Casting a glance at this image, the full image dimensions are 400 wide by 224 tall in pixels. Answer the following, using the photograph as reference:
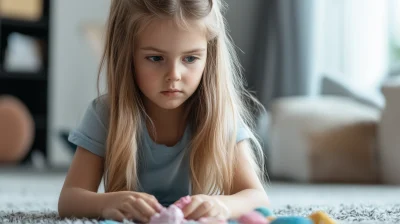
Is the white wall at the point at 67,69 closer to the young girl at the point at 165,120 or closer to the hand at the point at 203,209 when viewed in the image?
the young girl at the point at 165,120

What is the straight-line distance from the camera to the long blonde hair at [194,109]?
41.6 inches

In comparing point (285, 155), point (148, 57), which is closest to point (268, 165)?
point (285, 155)

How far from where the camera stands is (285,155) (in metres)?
2.70

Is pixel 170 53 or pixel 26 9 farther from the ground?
pixel 26 9

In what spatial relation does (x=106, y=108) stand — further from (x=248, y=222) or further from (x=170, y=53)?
(x=248, y=222)

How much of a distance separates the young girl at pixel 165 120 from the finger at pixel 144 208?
8 cm

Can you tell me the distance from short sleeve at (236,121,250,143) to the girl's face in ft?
0.43

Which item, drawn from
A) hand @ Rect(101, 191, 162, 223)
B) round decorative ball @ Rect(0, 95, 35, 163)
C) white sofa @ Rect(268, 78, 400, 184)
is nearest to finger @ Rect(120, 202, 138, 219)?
hand @ Rect(101, 191, 162, 223)

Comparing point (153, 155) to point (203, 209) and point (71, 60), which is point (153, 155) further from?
point (71, 60)

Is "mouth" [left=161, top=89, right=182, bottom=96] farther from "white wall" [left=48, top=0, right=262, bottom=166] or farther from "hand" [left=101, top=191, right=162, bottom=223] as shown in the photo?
"white wall" [left=48, top=0, right=262, bottom=166]

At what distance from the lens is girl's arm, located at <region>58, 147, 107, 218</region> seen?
→ 1.00 m

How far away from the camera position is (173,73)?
98 cm

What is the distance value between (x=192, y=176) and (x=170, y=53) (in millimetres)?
229

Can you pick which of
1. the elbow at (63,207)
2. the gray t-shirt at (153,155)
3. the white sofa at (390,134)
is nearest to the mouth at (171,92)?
the gray t-shirt at (153,155)
